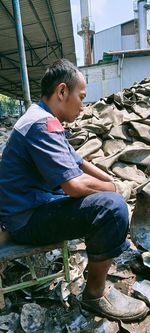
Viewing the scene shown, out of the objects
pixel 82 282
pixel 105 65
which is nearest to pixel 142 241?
pixel 82 282

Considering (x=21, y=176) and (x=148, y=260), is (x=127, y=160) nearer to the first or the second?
(x=148, y=260)

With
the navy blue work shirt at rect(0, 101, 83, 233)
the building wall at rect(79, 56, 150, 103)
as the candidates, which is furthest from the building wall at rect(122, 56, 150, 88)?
the navy blue work shirt at rect(0, 101, 83, 233)

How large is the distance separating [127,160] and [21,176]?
256cm

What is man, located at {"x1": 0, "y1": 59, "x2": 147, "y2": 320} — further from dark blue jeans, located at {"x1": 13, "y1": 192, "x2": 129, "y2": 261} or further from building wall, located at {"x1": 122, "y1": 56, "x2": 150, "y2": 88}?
building wall, located at {"x1": 122, "y1": 56, "x2": 150, "y2": 88}

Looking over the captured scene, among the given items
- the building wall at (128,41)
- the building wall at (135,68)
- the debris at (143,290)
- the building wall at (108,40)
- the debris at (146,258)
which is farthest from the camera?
the building wall at (108,40)

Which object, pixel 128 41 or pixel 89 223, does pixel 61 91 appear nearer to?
pixel 89 223

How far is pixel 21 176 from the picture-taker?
6.18 feet

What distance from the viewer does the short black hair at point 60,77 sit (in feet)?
6.33

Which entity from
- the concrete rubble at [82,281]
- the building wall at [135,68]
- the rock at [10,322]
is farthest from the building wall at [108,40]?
the rock at [10,322]

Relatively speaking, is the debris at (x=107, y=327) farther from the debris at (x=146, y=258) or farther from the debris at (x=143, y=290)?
the debris at (x=146, y=258)

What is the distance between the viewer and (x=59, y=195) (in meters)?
2.07

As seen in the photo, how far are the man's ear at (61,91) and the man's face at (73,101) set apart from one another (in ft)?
0.06

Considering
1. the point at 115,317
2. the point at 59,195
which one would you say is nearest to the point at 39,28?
the point at 59,195

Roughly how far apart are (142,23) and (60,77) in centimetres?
2511
